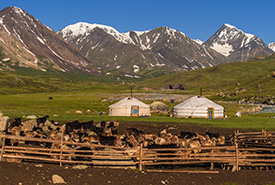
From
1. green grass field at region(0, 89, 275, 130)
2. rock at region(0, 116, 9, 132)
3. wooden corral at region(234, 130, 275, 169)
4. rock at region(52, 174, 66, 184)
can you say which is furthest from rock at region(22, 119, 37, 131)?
wooden corral at region(234, 130, 275, 169)

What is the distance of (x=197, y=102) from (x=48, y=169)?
41463mm

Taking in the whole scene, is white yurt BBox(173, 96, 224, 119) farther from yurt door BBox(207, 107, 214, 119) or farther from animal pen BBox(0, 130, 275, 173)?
animal pen BBox(0, 130, 275, 173)

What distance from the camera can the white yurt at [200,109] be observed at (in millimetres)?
57688

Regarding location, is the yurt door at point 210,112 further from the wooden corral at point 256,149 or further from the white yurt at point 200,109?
the wooden corral at point 256,149

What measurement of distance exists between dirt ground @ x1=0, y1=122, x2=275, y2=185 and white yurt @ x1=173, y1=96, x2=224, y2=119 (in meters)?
33.0

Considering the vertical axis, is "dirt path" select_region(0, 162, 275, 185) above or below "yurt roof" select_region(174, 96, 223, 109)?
below

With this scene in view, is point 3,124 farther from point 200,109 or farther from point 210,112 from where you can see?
point 210,112

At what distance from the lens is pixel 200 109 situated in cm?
5788

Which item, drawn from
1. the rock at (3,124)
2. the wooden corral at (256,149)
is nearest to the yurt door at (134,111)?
the wooden corral at (256,149)

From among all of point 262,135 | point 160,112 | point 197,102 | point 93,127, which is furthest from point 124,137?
point 160,112

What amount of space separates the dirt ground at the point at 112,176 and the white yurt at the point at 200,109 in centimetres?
3299

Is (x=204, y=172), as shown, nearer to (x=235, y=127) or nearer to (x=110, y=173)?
(x=110, y=173)

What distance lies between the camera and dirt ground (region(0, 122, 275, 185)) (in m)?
18.9

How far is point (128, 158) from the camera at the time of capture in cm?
2380
